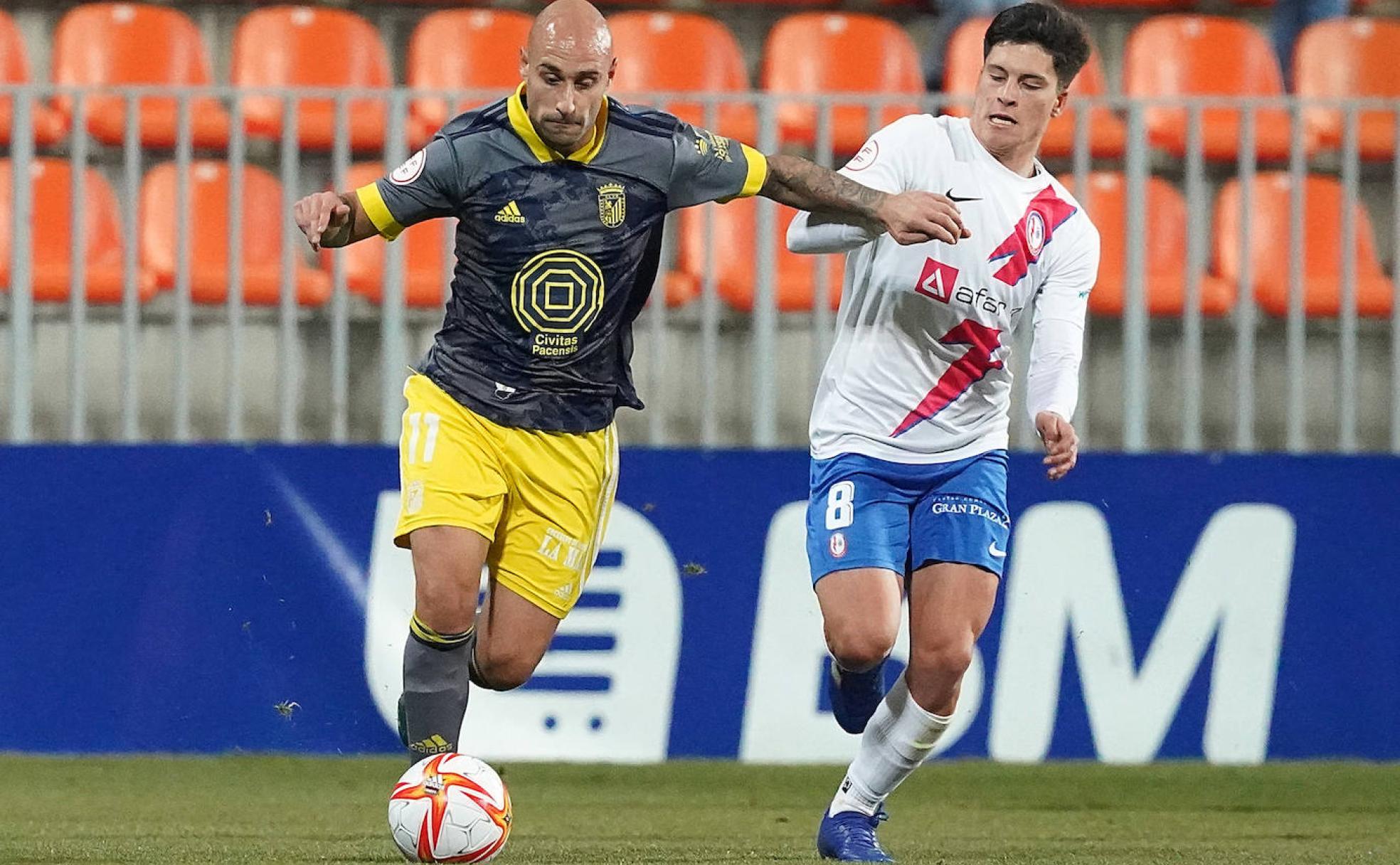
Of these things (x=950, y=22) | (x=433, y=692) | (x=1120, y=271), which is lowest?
(x=433, y=692)

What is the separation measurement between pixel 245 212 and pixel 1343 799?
175 inches

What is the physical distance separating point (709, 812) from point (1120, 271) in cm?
293

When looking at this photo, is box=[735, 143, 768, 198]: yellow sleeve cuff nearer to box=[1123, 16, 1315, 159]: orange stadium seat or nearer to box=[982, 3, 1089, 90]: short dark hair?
box=[982, 3, 1089, 90]: short dark hair

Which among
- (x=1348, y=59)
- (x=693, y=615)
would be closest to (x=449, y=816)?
(x=693, y=615)

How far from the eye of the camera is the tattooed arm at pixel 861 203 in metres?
4.79

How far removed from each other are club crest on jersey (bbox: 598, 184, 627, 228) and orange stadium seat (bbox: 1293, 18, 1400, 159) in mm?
5431

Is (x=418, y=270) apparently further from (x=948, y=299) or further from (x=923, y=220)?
(x=923, y=220)

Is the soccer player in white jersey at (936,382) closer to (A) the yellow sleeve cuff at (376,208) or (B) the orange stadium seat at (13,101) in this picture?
(A) the yellow sleeve cuff at (376,208)

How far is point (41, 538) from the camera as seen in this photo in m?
7.34

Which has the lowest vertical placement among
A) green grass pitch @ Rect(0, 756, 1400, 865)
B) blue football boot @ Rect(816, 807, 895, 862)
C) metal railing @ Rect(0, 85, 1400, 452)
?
green grass pitch @ Rect(0, 756, 1400, 865)

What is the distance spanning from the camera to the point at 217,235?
7.70 meters

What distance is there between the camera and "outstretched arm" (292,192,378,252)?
465 centimetres

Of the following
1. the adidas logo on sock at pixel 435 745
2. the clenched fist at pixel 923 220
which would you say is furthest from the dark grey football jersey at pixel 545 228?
the adidas logo on sock at pixel 435 745

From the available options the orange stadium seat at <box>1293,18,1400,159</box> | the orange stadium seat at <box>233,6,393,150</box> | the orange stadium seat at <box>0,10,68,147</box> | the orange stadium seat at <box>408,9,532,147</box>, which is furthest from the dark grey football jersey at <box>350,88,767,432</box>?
the orange stadium seat at <box>1293,18,1400,159</box>
